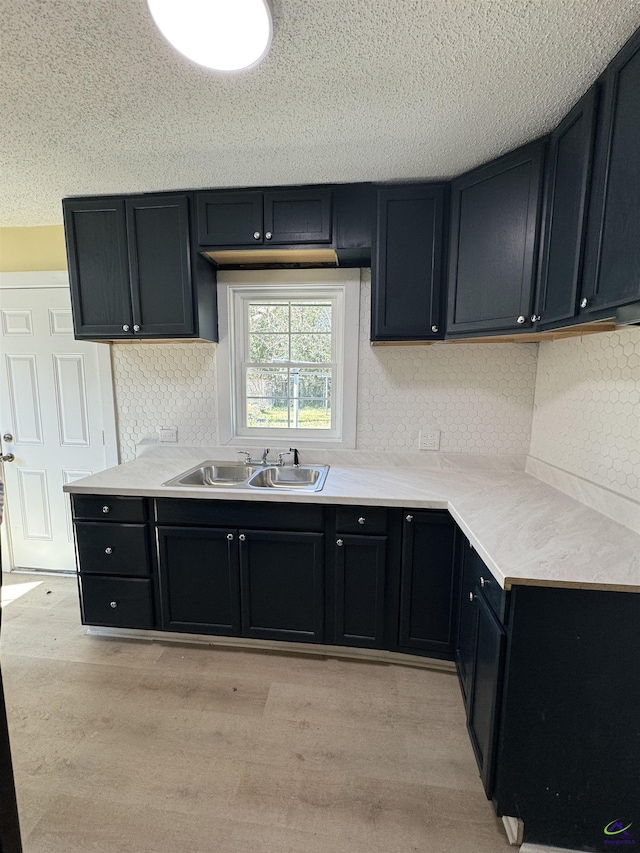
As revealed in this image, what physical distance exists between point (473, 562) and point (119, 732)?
1663 mm

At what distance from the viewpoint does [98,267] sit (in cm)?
225

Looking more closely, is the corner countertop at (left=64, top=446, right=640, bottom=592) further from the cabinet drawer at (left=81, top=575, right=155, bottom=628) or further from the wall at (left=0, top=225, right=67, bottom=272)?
the wall at (left=0, top=225, right=67, bottom=272)

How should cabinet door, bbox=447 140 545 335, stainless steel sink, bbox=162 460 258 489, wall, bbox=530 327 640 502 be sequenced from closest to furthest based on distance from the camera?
1. wall, bbox=530 327 640 502
2. cabinet door, bbox=447 140 545 335
3. stainless steel sink, bbox=162 460 258 489

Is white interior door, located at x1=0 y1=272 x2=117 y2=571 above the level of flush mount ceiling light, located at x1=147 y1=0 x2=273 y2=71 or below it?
below

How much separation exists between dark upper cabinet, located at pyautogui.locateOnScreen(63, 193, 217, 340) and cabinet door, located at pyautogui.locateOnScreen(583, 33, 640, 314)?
184cm

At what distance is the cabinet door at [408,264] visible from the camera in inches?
79.2

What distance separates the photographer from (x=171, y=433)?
265 centimetres

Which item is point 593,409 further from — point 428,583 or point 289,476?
point 289,476

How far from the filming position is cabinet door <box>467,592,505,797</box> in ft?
4.20

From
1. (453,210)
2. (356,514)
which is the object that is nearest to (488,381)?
(453,210)

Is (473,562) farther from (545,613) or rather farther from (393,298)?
(393,298)

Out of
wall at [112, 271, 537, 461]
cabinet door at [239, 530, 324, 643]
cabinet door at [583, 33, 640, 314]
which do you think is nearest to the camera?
A: cabinet door at [583, 33, 640, 314]
